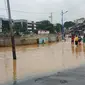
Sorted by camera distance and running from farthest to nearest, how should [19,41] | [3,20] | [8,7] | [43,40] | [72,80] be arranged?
[3,20], [43,40], [19,41], [8,7], [72,80]

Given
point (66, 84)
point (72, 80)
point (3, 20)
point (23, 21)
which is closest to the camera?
point (66, 84)

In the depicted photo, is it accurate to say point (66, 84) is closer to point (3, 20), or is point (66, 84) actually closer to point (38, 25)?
point (3, 20)

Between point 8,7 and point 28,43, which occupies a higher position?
point 8,7

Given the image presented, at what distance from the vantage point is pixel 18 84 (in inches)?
400

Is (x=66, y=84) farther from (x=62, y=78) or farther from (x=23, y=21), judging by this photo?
(x=23, y=21)

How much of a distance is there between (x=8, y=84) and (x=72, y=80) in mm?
2415

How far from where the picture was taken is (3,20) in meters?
77.2

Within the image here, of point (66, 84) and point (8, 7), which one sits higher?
point (8, 7)

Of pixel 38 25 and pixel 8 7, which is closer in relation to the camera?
pixel 8 7

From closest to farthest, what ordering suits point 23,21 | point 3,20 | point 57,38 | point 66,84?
point 66,84, point 57,38, point 3,20, point 23,21

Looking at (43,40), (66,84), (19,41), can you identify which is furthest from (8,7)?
(43,40)

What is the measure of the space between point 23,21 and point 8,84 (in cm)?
9058

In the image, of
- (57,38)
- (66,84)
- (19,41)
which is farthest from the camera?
(57,38)

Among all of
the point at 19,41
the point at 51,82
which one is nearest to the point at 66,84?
the point at 51,82
